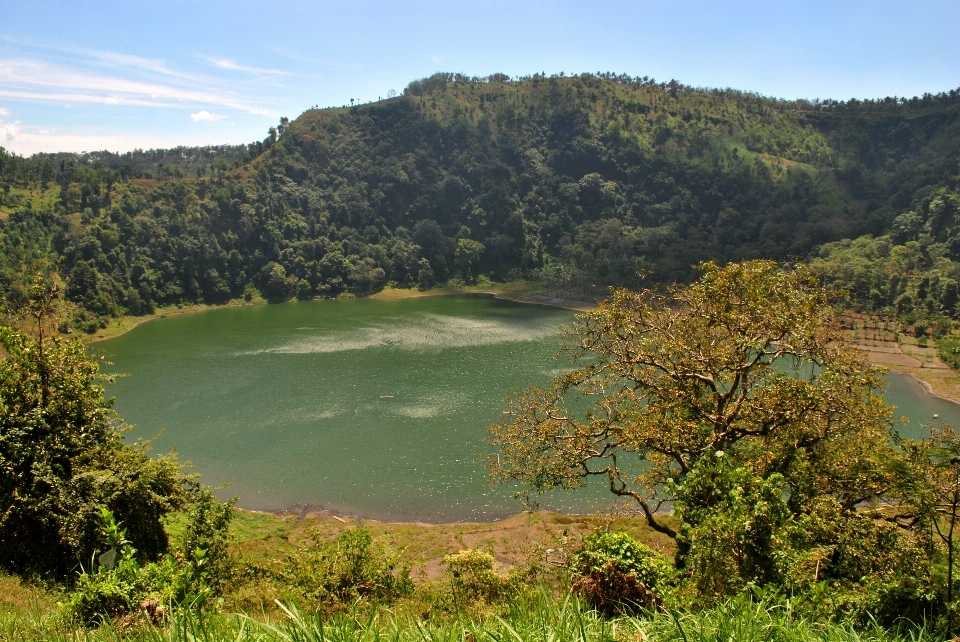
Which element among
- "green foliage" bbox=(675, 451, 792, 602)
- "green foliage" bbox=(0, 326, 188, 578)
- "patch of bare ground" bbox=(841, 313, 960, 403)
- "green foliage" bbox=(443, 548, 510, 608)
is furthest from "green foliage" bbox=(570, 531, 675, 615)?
"patch of bare ground" bbox=(841, 313, 960, 403)

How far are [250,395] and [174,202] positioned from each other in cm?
5998

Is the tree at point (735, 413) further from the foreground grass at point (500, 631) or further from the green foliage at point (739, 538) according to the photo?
the foreground grass at point (500, 631)

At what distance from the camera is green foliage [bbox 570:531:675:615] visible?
300 inches

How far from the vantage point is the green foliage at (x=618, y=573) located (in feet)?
25.0

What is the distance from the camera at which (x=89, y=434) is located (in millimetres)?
14070

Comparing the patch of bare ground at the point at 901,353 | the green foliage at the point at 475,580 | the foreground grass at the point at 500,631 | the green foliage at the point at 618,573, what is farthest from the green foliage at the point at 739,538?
the patch of bare ground at the point at 901,353

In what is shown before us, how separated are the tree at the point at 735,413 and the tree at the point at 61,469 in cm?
887

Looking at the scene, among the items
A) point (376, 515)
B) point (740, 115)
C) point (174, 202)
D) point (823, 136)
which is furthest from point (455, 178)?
point (376, 515)

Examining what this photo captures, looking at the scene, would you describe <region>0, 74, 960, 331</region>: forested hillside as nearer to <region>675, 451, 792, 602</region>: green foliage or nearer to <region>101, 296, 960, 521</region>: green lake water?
<region>101, 296, 960, 521</region>: green lake water

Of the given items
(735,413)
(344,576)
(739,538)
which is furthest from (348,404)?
(739,538)

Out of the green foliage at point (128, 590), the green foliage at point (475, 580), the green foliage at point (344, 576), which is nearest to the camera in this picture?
the green foliage at point (128, 590)

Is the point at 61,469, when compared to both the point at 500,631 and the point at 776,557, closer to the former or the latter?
the point at 500,631

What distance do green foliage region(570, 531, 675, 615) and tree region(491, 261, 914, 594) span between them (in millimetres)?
701

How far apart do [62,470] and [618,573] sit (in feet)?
42.1
